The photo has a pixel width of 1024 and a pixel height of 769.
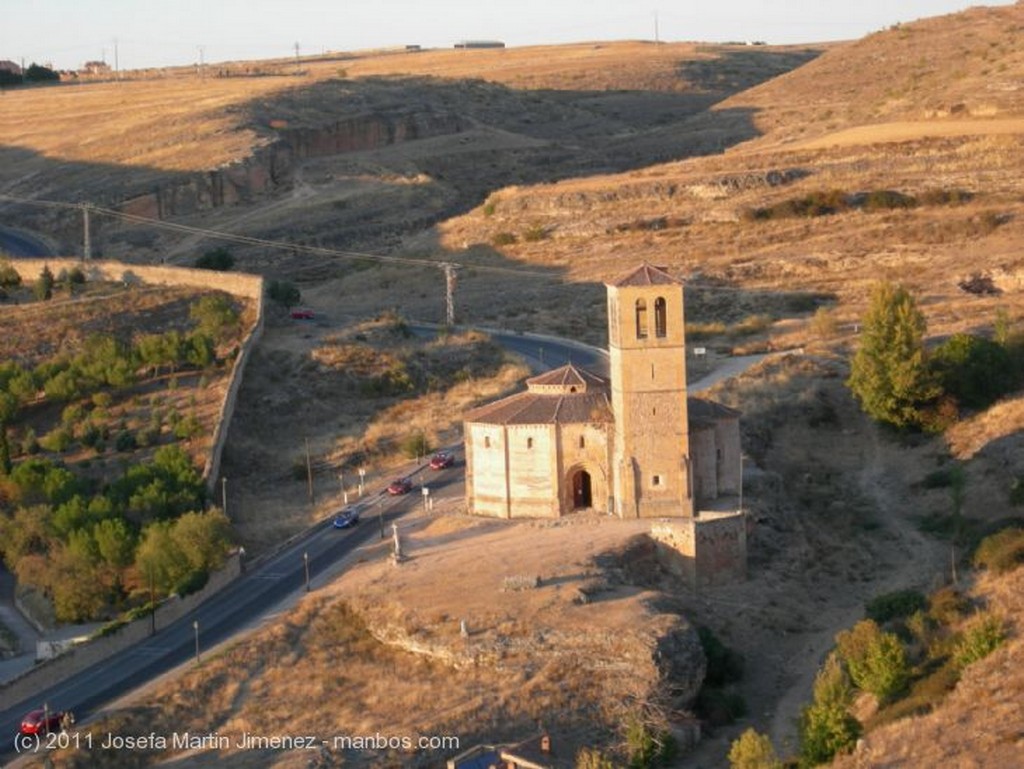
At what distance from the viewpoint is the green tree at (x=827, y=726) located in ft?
103

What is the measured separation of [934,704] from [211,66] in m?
176

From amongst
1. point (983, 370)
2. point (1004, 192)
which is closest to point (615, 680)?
point (983, 370)

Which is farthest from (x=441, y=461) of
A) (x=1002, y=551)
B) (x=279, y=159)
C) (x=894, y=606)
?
(x=279, y=159)

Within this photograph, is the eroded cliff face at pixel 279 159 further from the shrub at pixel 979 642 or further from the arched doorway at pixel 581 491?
the shrub at pixel 979 642

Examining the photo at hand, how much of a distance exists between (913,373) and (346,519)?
56.1ft

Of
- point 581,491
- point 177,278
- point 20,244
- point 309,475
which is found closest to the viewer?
point 581,491

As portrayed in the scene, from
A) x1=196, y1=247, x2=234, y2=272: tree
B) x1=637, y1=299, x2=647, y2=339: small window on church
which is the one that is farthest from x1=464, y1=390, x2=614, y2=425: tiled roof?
x1=196, y1=247, x2=234, y2=272: tree

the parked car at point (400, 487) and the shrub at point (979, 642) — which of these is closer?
the shrub at point (979, 642)

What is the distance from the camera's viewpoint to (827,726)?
31797 millimetres

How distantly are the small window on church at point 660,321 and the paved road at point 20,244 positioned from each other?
5020cm

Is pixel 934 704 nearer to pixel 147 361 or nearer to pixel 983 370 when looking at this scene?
pixel 983 370

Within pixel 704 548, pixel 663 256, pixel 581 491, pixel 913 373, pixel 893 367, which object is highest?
pixel 663 256

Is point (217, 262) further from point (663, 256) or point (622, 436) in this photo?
point (622, 436)

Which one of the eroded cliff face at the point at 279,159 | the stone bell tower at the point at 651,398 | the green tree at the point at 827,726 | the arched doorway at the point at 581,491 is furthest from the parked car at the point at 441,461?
the eroded cliff face at the point at 279,159
